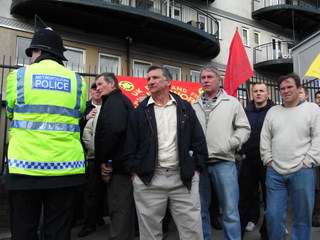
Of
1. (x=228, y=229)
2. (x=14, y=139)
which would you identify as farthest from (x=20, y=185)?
(x=228, y=229)

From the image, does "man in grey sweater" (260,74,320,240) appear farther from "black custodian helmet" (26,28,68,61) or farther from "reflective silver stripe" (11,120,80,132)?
"black custodian helmet" (26,28,68,61)

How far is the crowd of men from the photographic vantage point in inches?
85.1

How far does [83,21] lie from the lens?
10.3 metres

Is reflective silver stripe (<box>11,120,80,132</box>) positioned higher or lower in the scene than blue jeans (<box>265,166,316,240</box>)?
higher

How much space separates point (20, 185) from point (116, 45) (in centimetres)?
1014

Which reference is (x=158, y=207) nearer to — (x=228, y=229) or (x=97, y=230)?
(x=228, y=229)

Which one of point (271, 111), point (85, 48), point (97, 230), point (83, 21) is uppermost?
point (83, 21)

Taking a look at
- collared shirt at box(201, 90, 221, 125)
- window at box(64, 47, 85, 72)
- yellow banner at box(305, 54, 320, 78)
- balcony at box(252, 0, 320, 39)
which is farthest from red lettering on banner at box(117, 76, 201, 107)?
balcony at box(252, 0, 320, 39)

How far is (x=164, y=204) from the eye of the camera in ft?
8.61

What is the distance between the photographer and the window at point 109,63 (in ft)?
37.1

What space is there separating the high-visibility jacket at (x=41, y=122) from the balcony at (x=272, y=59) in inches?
585

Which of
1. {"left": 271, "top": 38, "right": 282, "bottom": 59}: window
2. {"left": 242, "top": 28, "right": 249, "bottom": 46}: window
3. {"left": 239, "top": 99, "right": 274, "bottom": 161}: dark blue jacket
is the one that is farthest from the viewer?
{"left": 271, "top": 38, "right": 282, "bottom": 59}: window

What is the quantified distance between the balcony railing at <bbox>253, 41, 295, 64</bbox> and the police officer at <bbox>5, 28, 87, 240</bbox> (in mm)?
15364

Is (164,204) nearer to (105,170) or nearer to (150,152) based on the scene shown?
(150,152)
